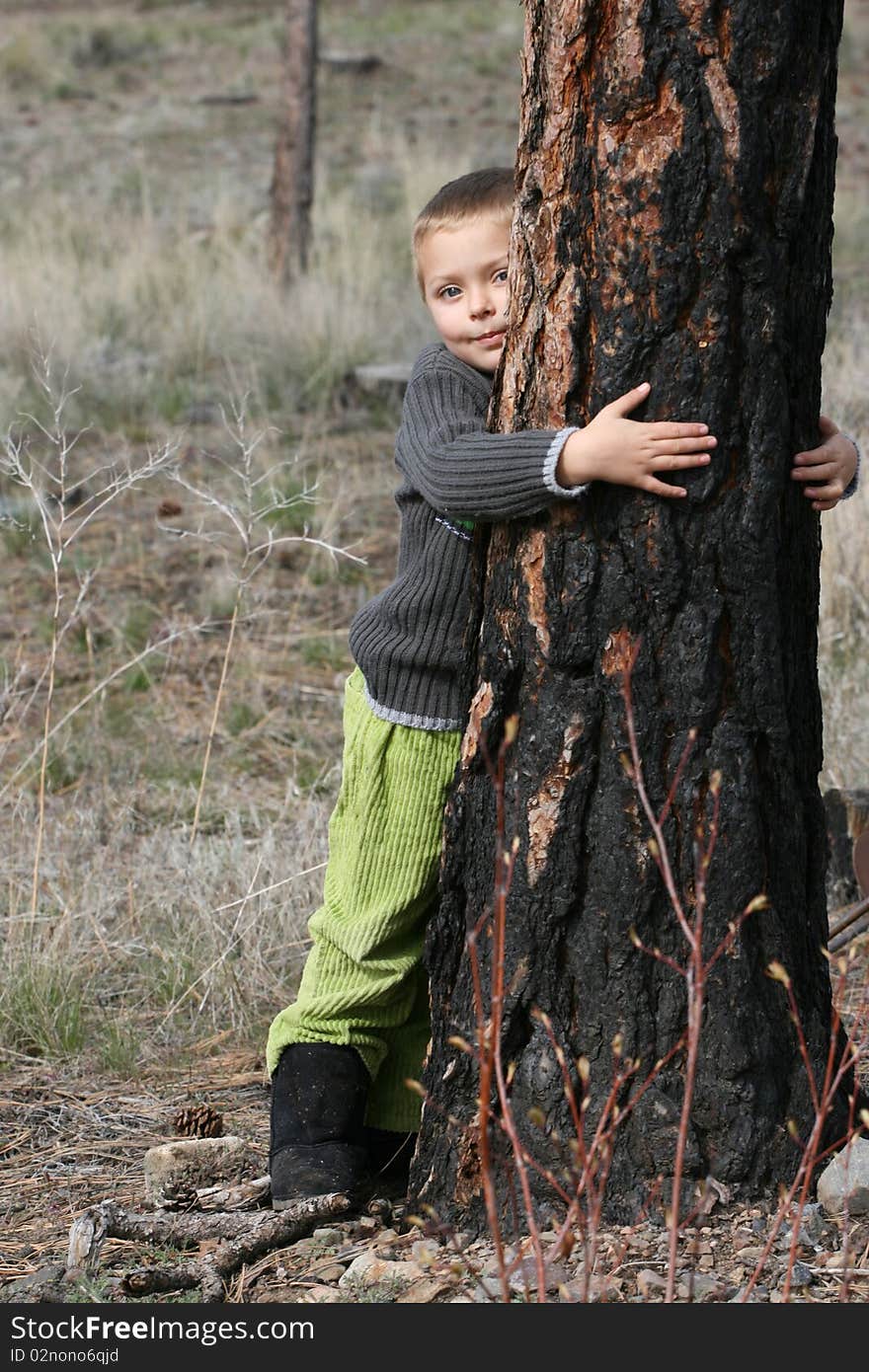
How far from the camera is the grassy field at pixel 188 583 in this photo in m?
3.42

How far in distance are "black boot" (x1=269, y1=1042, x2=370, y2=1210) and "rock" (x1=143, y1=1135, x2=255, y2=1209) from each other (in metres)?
0.13

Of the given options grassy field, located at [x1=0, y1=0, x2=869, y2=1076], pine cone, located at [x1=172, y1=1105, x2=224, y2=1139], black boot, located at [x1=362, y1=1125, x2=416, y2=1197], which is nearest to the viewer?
black boot, located at [x1=362, y1=1125, x2=416, y2=1197]

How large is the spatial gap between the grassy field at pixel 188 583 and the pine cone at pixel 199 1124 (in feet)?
1.17

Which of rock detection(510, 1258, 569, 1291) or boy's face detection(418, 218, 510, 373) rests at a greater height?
boy's face detection(418, 218, 510, 373)

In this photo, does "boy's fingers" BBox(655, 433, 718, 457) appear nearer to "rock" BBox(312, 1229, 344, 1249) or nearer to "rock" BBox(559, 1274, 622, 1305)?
"rock" BBox(559, 1274, 622, 1305)

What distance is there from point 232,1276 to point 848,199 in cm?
1460

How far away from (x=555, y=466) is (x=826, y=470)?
1.28ft

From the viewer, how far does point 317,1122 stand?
2521 mm

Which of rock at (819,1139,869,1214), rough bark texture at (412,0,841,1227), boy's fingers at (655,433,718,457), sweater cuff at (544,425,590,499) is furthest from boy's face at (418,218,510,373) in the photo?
rock at (819,1139,869,1214)

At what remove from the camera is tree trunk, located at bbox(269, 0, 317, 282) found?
10.6 m

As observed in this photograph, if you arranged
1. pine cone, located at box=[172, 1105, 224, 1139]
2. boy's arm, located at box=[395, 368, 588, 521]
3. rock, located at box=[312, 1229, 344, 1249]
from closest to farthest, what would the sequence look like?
boy's arm, located at box=[395, 368, 588, 521]
rock, located at box=[312, 1229, 344, 1249]
pine cone, located at box=[172, 1105, 224, 1139]

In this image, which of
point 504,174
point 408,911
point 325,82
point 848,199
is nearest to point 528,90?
point 504,174

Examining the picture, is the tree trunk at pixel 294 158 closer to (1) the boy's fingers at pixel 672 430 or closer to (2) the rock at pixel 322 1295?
(1) the boy's fingers at pixel 672 430

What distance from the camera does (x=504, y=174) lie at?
8.07 ft
